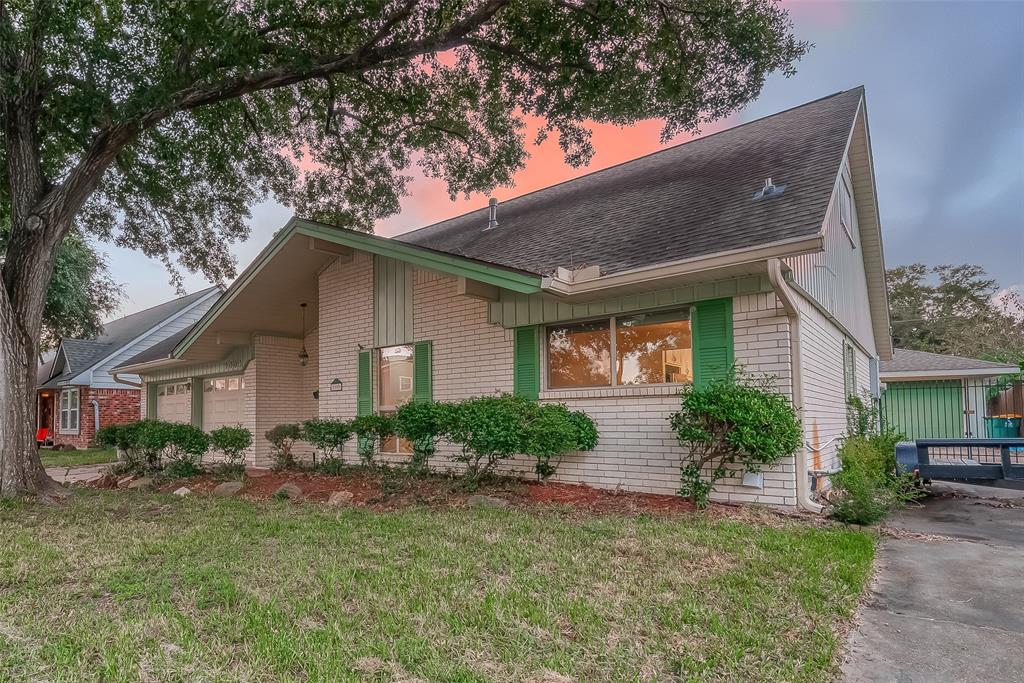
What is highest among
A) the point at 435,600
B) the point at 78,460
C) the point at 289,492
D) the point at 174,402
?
the point at 174,402

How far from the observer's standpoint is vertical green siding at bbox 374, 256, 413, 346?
9750 mm

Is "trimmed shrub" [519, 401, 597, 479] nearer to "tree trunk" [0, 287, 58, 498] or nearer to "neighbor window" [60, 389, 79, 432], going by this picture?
"tree trunk" [0, 287, 58, 498]

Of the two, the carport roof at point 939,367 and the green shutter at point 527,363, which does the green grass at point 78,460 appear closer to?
the green shutter at point 527,363

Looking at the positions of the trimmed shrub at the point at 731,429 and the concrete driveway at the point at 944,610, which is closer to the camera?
the concrete driveway at the point at 944,610

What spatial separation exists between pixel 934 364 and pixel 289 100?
18.0 m

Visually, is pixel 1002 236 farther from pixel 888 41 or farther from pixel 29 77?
pixel 29 77

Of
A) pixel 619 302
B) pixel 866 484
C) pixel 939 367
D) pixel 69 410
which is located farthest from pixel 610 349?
pixel 69 410

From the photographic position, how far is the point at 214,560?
4.52 metres

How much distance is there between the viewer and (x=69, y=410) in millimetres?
21812

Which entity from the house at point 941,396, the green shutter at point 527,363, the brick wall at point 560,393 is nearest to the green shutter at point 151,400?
the brick wall at point 560,393

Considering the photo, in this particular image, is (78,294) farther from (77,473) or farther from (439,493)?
(439,493)

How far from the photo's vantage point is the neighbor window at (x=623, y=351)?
6875 mm

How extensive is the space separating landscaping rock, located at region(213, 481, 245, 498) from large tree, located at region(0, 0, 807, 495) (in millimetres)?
2262

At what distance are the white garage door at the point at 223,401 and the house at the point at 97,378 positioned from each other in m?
6.08
